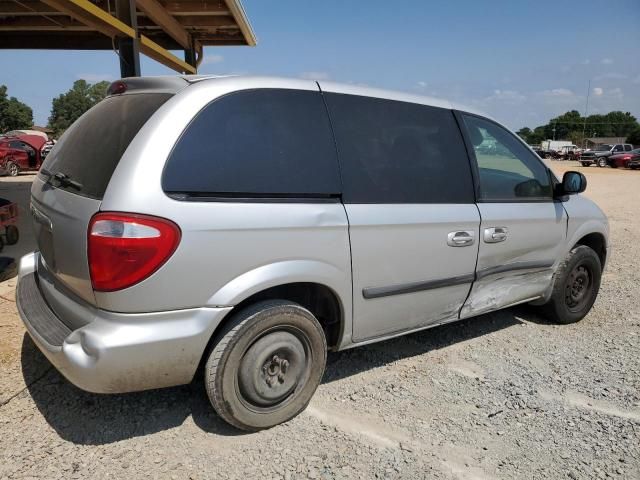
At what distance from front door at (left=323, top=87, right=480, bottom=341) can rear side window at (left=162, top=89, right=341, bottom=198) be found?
14 cm

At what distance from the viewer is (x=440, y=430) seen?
8.96 feet

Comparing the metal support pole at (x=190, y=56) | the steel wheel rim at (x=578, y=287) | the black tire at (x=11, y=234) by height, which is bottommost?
the steel wheel rim at (x=578, y=287)

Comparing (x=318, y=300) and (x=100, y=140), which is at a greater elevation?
(x=100, y=140)

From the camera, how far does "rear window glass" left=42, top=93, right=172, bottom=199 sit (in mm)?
2350

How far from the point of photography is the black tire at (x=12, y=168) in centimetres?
1846

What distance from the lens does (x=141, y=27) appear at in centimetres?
1009

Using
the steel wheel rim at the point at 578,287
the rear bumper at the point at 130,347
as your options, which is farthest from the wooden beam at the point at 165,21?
the steel wheel rim at the point at 578,287

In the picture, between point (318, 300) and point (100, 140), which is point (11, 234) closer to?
point (100, 140)

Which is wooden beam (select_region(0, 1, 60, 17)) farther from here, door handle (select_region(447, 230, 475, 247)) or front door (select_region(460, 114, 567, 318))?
door handle (select_region(447, 230, 475, 247))

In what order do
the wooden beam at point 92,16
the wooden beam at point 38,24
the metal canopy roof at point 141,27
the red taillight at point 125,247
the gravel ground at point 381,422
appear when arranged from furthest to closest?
1. the wooden beam at point 38,24
2. the metal canopy roof at point 141,27
3. the wooden beam at point 92,16
4. the gravel ground at point 381,422
5. the red taillight at point 125,247

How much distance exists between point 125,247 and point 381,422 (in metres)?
1.68

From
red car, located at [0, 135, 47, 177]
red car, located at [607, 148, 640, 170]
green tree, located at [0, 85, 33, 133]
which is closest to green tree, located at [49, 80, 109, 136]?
green tree, located at [0, 85, 33, 133]

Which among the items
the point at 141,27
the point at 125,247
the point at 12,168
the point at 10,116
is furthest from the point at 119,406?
the point at 10,116

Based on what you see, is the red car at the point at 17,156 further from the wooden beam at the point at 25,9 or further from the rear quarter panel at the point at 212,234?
the rear quarter panel at the point at 212,234
